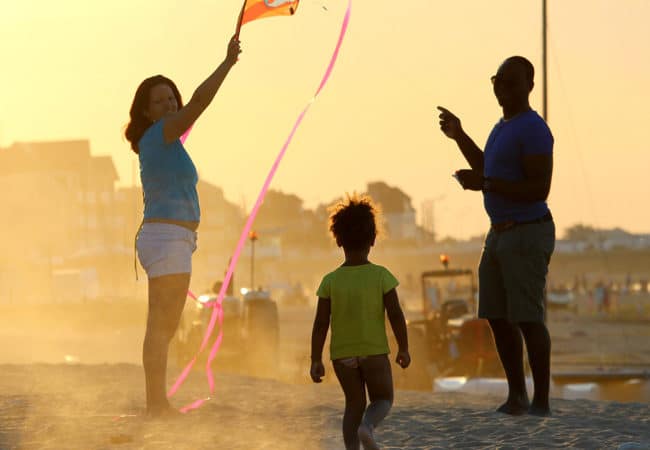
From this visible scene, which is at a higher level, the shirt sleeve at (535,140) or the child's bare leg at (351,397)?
the shirt sleeve at (535,140)

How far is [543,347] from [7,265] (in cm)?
8800

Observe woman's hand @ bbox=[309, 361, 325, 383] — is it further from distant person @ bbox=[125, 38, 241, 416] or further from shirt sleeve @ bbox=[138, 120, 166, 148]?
shirt sleeve @ bbox=[138, 120, 166, 148]

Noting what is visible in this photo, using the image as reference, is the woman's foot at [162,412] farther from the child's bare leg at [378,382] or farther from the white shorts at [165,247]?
the child's bare leg at [378,382]

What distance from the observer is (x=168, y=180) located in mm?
6438

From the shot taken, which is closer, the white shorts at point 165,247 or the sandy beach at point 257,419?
the sandy beach at point 257,419

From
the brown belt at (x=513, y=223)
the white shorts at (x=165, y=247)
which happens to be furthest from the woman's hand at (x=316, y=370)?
the brown belt at (x=513, y=223)

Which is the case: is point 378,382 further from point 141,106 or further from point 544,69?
point 544,69

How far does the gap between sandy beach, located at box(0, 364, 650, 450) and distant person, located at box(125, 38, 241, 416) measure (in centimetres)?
49

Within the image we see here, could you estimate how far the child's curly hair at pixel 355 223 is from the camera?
5.46 metres

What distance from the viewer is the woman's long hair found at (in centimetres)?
668

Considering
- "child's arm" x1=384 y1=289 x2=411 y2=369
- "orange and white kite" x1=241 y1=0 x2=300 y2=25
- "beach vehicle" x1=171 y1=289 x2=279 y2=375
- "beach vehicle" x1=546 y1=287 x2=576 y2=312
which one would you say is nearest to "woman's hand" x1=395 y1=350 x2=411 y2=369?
"child's arm" x1=384 y1=289 x2=411 y2=369

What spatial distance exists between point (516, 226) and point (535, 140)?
450mm

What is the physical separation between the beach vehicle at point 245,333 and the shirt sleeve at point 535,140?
1274cm

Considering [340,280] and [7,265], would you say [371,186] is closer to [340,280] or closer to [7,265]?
[7,265]
